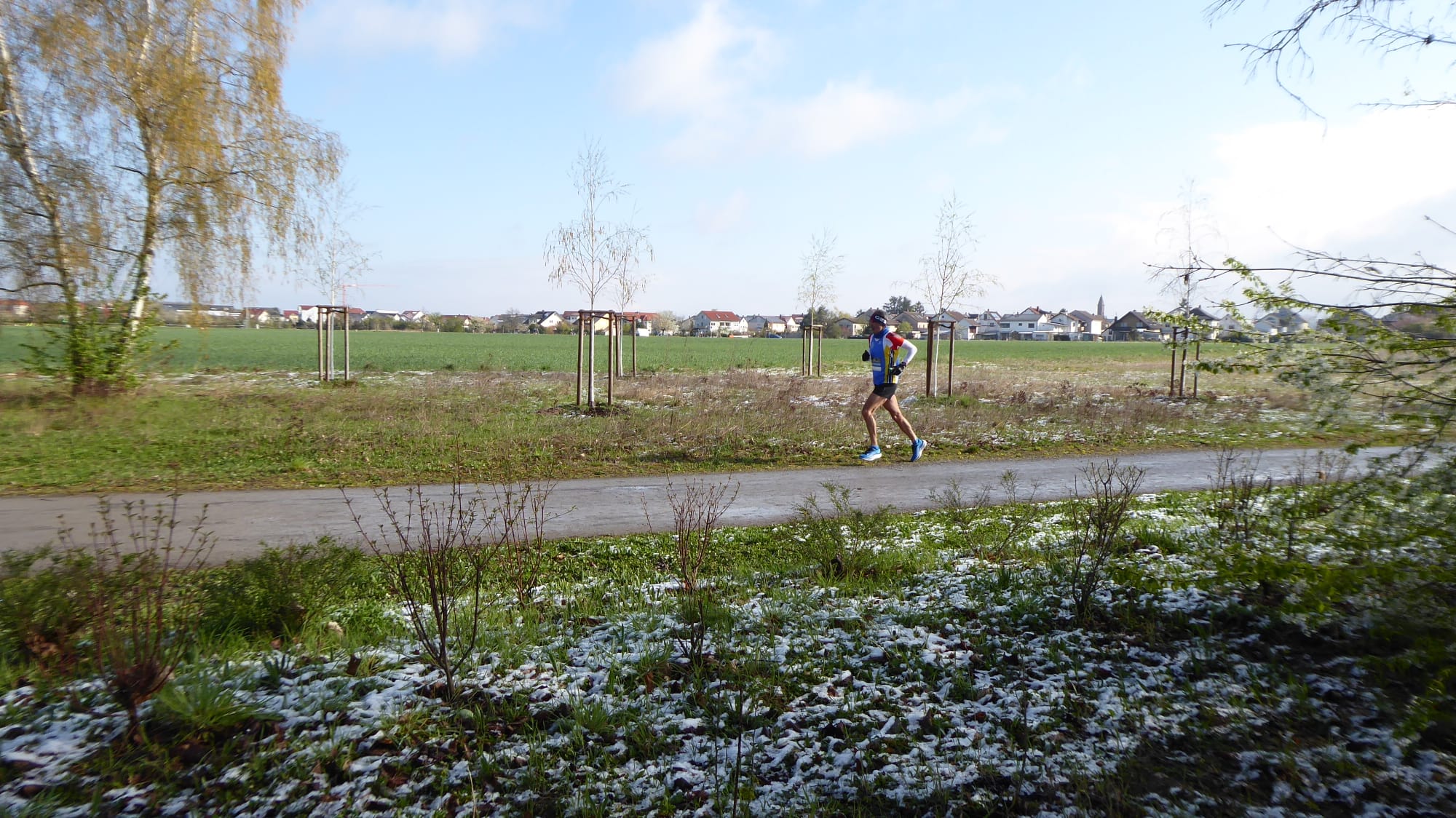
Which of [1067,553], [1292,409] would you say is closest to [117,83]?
[1067,553]

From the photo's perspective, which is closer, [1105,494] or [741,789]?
[741,789]

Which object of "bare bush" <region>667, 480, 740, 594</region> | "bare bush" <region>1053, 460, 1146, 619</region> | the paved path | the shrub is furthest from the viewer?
the paved path

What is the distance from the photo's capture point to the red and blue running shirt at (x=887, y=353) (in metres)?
12.1

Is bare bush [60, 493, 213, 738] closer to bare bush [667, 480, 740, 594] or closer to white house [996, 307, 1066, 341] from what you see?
bare bush [667, 480, 740, 594]

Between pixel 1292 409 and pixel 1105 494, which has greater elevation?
pixel 1292 409

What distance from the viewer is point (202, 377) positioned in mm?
26859

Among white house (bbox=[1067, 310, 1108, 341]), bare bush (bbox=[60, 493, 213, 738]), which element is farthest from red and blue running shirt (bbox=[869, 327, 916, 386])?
white house (bbox=[1067, 310, 1108, 341])

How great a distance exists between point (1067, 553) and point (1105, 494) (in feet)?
2.77

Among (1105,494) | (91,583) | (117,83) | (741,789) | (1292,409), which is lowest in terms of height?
(741,789)

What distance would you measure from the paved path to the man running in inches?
18.6

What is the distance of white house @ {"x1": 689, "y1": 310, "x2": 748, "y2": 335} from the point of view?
12606cm

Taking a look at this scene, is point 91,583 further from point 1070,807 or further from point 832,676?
point 1070,807

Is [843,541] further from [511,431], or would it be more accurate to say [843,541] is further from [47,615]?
[511,431]

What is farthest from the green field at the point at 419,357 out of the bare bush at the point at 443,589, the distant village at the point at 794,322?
the bare bush at the point at 443,589
